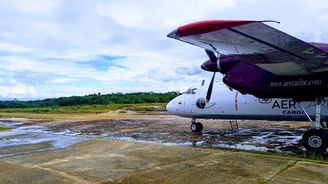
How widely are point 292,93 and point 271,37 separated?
4397 millimetres

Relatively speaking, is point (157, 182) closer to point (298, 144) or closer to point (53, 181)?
point (53, 181)

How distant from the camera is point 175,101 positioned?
63.5 feet

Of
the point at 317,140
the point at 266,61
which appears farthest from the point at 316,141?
the point at 266,61

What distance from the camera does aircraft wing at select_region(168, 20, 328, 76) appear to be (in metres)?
6.89

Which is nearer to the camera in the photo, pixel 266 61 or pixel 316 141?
pixel 266 61

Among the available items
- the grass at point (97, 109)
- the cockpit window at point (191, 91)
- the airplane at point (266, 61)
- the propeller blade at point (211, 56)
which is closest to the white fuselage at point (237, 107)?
the cockpit window at point (191, 91)

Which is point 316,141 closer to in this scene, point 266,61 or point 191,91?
point 266,61

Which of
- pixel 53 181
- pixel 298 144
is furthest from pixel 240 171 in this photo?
pixel 298 144

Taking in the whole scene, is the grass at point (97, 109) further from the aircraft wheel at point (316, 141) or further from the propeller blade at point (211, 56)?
the aircraft wheel at point (316, 141)

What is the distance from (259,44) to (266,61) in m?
1.90

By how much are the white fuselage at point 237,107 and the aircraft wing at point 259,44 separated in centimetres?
295

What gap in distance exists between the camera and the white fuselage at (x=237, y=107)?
45.4 ft

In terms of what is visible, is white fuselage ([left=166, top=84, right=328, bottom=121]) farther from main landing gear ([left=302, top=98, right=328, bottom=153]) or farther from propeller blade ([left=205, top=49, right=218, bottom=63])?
propeller blade ([left=205, top=49, right=218, bottom=63])

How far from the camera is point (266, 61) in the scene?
9.84 metres
